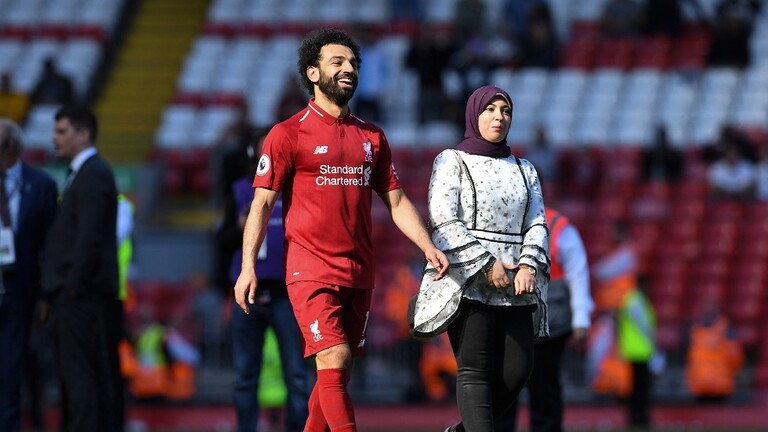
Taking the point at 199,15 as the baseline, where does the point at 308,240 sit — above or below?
below

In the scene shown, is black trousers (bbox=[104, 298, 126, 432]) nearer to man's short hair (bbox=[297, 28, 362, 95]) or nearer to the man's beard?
man's short hair (bbox=[297, 28, 362, 95])

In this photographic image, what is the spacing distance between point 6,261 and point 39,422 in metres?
3.71

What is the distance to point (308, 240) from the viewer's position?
8.04 meters

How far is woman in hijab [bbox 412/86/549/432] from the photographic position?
8.14 m

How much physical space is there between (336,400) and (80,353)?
2.65 meters

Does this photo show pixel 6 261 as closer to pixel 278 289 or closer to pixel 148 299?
pixel 278 289

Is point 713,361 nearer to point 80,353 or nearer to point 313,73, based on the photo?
point 80,353

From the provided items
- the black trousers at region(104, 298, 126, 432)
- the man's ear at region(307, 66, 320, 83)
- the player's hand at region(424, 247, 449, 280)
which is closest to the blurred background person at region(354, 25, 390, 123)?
the black trousers at region(104, 298, 126, 432)

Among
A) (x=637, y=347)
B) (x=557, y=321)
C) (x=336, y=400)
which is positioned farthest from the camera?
(x=637, y=347)

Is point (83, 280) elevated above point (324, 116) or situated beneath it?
situated beneath

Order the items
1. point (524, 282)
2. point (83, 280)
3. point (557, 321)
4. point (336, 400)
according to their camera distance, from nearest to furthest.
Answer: point (336, 400) → point (524, 282) → point (83, 280) → point (557, 321)

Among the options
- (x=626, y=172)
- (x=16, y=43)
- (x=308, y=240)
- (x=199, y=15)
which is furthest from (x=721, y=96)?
(x=308, y=240)

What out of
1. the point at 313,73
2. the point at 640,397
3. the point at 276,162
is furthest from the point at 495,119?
the point at 640,397

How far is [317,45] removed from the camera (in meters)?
8.23
